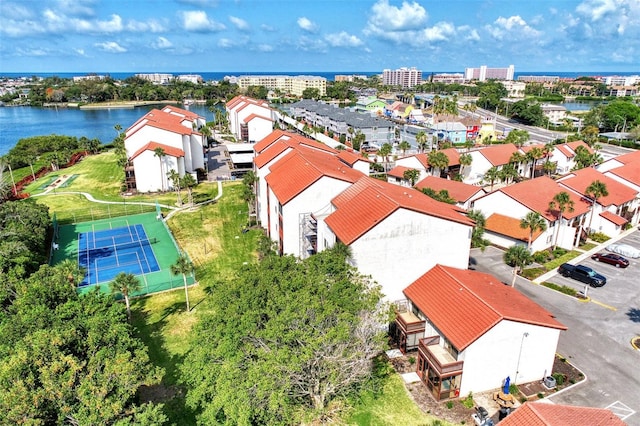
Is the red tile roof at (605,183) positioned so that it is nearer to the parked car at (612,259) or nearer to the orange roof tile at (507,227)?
the parked car at (612,259)

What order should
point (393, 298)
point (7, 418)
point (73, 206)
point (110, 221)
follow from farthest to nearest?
point (73, 206)
point (110, 221)
point (393, 298)
point (7, 418)

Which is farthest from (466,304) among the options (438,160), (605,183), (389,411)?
(438,160)

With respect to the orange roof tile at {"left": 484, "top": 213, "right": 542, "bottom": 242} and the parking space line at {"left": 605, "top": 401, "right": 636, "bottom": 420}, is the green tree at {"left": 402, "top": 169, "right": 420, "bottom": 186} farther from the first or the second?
the parking space line at {"left": 605, "top": 401, "right": 636, "bottom": 420}

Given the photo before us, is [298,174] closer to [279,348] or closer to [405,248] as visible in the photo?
[405,248]

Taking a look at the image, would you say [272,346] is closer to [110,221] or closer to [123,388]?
[123,388]

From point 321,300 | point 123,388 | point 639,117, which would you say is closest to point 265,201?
point 321,300

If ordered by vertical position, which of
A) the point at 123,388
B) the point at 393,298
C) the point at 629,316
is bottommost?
the point at 629,316
